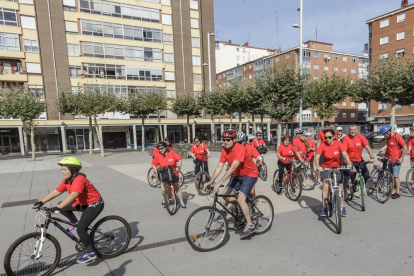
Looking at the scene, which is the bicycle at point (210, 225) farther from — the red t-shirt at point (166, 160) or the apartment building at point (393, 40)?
the apartment building at point (393, 40)

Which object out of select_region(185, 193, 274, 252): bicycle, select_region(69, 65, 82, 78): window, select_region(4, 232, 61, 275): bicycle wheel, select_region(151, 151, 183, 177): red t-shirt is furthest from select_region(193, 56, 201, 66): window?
select_region(4, 232, 61, 275): bicycle wheel

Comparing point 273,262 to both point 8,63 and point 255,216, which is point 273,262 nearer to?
point 255,216

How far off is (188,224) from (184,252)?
0.50 metres

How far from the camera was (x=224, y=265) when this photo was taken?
358 centimetres

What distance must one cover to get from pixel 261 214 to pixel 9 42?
36474mm

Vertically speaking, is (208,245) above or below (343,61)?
below

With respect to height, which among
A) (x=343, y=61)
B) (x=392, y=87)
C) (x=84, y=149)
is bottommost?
(x=84, y=149)

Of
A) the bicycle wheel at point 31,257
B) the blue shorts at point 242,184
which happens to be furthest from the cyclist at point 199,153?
the bicycle wheel at point 31,257

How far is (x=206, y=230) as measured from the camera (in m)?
4.02

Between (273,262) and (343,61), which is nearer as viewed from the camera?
(273,262)

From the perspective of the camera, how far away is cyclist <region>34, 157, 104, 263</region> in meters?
3.41

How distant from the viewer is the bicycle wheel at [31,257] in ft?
10.5

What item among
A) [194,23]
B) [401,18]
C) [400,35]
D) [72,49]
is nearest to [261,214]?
[72,49]

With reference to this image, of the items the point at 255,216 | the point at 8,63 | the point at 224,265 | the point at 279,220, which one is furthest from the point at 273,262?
the point at 8,63
